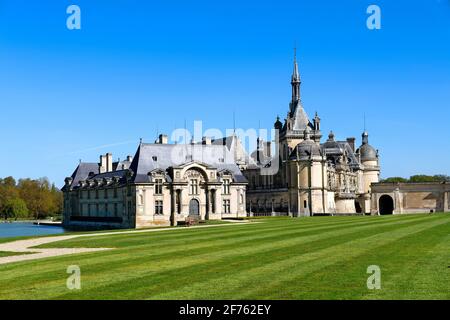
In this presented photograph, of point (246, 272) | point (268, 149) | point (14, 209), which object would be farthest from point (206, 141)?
point (246, 272)

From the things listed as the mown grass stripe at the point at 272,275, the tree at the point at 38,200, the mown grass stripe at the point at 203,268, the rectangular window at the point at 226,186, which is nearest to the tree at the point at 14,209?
the tree at the point at 38,200

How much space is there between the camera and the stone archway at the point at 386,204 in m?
108

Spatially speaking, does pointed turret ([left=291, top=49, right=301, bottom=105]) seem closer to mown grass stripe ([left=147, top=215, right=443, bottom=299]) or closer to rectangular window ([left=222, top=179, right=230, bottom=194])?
rectangular window ([left=222, top=179, right=230, bottom=194])

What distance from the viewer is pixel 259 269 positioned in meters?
17.4

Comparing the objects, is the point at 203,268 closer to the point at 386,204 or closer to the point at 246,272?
the point at 246,272

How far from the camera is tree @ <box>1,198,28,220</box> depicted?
133 m

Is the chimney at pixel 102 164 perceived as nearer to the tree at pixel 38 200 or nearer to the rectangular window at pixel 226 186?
the rectangular window at pixel 226 186

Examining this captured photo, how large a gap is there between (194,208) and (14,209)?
69403 millimetres

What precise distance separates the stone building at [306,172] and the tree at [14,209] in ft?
186

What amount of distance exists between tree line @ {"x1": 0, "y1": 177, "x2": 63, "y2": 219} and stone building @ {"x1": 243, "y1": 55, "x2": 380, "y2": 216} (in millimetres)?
57513
